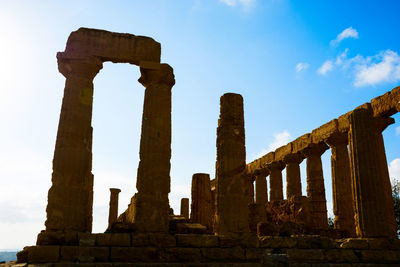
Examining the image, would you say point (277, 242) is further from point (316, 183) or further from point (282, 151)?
point (282, 151)

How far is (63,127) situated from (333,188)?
48.6 ft

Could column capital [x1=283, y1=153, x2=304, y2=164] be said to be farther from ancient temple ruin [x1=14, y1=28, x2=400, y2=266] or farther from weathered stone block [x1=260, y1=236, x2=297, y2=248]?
weathered stone block [x1=260, y1=236, x2=297, y2=248]

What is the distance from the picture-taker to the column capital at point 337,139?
65.5 feet

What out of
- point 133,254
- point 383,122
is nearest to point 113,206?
point 133,254

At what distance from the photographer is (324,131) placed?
21.0m

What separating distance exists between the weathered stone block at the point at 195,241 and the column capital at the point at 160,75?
5.18m

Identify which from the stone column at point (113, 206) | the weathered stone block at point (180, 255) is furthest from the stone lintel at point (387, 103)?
the stone column at point (113, 206)

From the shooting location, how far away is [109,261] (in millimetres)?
10180

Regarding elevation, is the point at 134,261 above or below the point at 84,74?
below

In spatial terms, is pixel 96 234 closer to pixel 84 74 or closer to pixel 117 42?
pixel 84 74

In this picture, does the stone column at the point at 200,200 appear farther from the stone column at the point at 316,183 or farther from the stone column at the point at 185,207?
Answer: the stone column at the point at 185,207

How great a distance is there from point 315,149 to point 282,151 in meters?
3.23

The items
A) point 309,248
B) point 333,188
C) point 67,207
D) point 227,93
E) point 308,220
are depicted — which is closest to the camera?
point 67,207

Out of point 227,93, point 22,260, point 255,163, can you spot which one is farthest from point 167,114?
point 255,163
